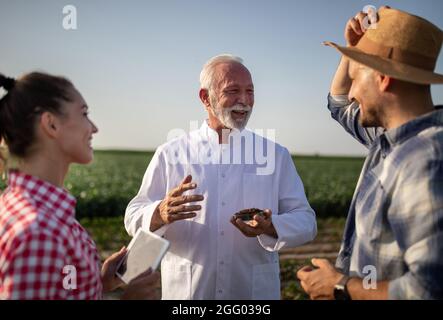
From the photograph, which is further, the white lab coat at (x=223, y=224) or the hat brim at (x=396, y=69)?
the white lab coat at (x=223, y=224)

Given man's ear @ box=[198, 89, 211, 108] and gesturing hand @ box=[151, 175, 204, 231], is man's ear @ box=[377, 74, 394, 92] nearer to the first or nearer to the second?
gesturing hand @ box=[151, 175, 204, 231]

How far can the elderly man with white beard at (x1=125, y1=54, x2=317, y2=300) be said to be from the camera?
2906 mm

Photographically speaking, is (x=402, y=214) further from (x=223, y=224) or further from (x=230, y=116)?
(x=230, y=116)

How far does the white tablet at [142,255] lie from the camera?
200cm

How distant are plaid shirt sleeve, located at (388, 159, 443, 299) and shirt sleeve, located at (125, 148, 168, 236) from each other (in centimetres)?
154

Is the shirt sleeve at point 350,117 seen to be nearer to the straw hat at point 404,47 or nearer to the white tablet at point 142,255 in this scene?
the straw hat at point 404,47

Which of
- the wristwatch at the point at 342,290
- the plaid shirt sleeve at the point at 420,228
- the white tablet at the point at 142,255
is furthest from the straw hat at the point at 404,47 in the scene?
the white tablet at the point at 142,255

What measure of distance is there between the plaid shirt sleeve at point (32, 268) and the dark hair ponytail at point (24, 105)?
459 millimetres

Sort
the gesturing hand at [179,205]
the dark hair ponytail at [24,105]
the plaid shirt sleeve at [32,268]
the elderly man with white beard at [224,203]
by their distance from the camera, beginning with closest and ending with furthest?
the plaid shirt sleeve at [32,268]
the dark hair ponytail at [24,105]
the gesturing hand at [179,205]
the elderly man with white beard at [224,203]

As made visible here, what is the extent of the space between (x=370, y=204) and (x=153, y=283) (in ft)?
3.58

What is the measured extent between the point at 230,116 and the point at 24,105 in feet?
4.93
